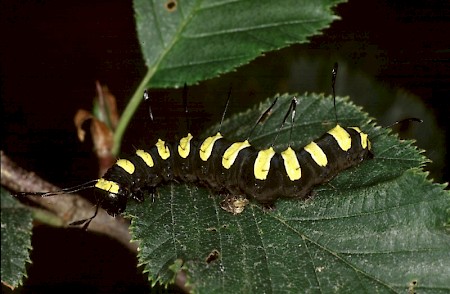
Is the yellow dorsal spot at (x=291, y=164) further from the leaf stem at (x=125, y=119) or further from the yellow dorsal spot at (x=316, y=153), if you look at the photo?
the leaf stem at (x=125, y=119)

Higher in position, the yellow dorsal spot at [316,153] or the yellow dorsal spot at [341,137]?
the yellow dorsal spot at [341,137]

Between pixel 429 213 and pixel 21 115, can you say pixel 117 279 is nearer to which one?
pixel 21 115

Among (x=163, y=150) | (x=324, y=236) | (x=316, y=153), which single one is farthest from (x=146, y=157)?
(x=324, y=236)

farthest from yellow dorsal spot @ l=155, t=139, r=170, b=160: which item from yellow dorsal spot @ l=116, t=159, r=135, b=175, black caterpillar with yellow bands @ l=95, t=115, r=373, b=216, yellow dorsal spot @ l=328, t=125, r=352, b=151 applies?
yellow dorsal spot @ l=328, t=125, r=352, b=151

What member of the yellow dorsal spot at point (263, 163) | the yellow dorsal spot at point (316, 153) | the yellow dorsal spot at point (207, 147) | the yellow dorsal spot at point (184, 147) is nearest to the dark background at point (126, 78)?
the yellow dorsal spot at point (184, 147)

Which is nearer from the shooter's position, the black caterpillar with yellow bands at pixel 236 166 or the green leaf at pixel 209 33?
the black caterpillar with yellow bands at pixel 236 166

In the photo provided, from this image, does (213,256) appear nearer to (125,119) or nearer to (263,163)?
(263,163)

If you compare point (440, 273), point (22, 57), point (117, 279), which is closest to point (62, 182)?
point (117, 279)

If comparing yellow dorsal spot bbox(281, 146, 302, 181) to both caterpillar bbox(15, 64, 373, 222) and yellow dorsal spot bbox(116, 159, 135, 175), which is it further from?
yellow dorsal spot bbox(116, 159, 135, 175)
